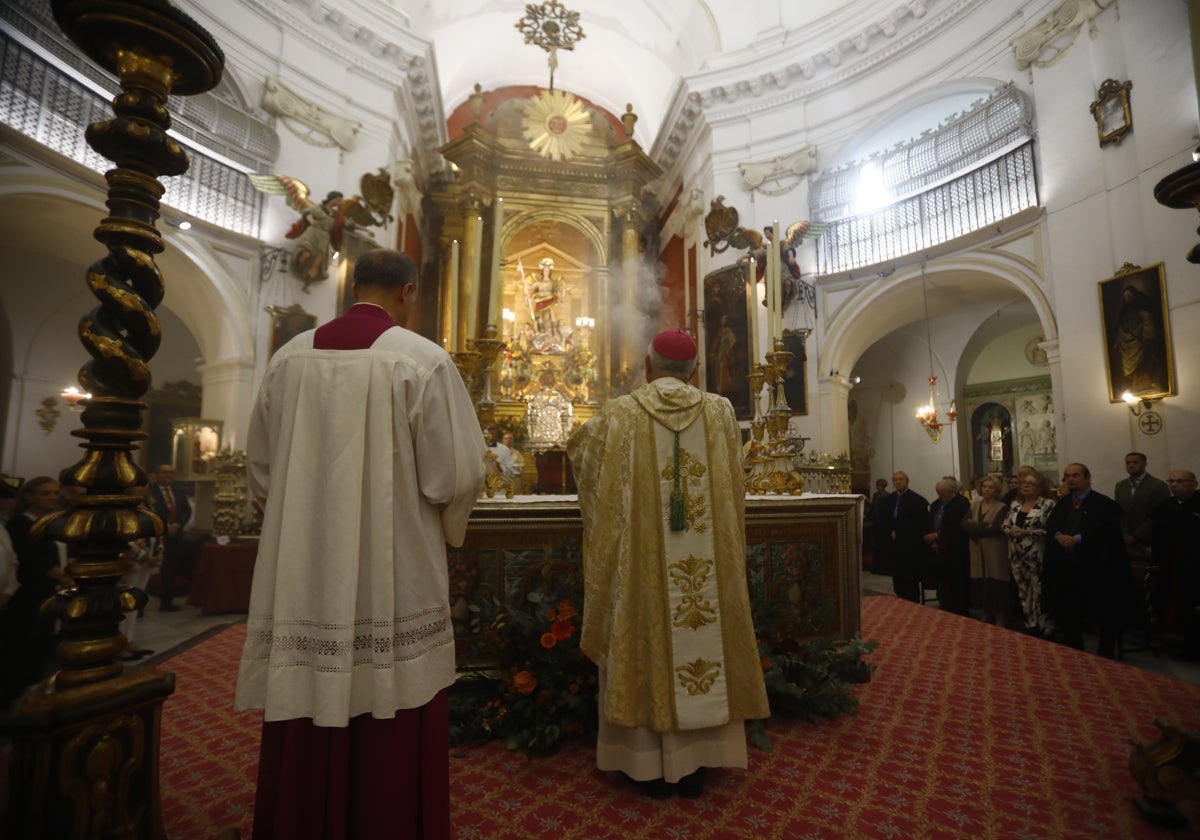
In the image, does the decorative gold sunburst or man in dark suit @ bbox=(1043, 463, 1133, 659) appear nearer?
man in dark suit @ bbox=(1043, 463, 1133, 659)

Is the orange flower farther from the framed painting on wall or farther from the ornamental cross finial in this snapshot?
the ornamental cross finial

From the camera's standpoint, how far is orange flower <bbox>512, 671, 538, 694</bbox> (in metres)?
2.92

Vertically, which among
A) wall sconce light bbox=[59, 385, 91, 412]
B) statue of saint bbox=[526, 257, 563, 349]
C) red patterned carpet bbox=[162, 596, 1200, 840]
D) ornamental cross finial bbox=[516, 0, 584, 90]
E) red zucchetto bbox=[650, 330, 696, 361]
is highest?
ornamental cross finial bbox=[516, 0, 584, 90]

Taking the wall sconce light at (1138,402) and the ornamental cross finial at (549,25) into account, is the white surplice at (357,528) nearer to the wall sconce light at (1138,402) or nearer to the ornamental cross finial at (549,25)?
the wall sconce light at (1138,402)

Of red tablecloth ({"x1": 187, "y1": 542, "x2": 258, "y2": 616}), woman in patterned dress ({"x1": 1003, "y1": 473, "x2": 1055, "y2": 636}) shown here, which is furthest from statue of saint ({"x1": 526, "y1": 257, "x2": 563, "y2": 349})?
woman in patterned dress ({"x1": 1003, "y1": 473, "x2": 1055, "y2": 636})

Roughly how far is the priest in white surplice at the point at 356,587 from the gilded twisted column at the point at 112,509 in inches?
12.3

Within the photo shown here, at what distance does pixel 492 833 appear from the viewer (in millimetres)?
A: 2191

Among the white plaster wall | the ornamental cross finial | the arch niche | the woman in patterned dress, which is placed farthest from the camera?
the ornamental cross finial

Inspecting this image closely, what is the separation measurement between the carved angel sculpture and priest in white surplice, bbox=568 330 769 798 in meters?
6.68

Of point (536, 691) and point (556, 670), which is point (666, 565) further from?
point (536, 691)

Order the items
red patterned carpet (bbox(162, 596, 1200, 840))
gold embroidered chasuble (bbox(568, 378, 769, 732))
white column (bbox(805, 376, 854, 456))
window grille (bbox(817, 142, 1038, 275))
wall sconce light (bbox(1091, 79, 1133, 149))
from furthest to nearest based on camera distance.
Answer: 1. white column (bbox(805, 376, 854, 456))
2. window grille (bbox(817, 142, 1038, 275))
3. wall sconce light (bbox(1091, 79, 1133, 149))
4. gold embroidered chasuble (bbox(568, 378, 769, 732))
5. red patterned carpet (bbox(162, 596, 1200, 840))

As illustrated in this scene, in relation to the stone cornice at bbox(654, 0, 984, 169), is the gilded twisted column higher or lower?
lower

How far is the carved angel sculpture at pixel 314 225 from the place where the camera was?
769 centimetres

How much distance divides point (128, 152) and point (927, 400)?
14.1 metres
